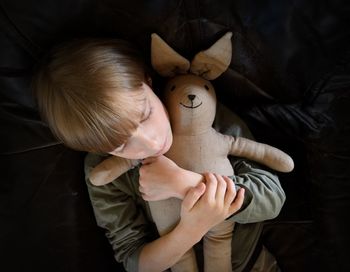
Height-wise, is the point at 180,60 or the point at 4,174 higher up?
the point at 180,60

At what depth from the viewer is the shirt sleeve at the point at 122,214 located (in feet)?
3.00

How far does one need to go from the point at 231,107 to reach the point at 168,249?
1.11ft

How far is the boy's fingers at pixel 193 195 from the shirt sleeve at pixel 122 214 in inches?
6.3

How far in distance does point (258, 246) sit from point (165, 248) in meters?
0.23

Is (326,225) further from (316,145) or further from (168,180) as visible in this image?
(168,180)

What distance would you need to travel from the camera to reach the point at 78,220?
961mm

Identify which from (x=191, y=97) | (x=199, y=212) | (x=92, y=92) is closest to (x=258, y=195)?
(x=199, y=212)

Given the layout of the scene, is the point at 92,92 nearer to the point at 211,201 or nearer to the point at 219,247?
the point at 211,201

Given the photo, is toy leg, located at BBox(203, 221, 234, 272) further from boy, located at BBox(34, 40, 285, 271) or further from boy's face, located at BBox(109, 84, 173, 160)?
boy's face, located at BBox(109, 84, 173, 160)

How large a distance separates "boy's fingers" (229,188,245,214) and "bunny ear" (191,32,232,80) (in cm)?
24

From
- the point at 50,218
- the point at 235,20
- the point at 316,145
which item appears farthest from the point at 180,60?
the point at 50,218

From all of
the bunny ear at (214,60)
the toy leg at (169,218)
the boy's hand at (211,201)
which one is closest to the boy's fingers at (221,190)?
the boy's hand at (211,201)

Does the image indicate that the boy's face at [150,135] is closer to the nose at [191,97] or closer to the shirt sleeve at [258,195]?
the nose at [191,97]

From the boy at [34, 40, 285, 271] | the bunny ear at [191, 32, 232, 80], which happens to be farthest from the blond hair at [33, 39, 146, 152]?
the bunny ear at [191, 32, 232, 80]
